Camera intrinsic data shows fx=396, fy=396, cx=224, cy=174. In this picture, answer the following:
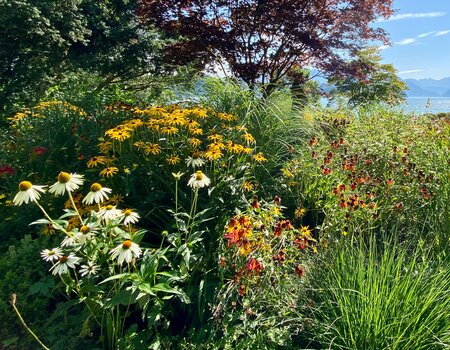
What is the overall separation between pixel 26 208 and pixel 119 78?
651cm

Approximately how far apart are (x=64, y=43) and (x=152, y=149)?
5.34m

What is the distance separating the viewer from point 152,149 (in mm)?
2254

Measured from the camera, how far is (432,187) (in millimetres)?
2717

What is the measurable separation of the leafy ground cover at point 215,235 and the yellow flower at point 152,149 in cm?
1

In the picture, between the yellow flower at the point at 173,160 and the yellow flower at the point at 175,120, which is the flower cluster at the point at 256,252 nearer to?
the yellow flower at the point at 173,160

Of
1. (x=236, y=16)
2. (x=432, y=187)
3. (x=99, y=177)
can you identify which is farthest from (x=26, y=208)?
(x=236, y=16)

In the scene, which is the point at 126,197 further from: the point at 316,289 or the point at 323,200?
the point at 323,200

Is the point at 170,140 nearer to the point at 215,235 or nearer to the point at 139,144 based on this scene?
the point at 139,144

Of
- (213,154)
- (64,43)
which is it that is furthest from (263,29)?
(213,154)

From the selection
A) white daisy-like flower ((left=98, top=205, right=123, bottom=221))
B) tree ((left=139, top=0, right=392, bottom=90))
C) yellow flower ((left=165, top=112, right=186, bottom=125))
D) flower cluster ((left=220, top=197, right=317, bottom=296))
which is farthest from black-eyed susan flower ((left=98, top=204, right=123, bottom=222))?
tree ((left=139, top=0, right=392, bottom=90))

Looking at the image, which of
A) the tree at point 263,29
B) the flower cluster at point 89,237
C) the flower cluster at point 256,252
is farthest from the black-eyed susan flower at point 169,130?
the tree at point 263,29

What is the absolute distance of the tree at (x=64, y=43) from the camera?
5625 mm

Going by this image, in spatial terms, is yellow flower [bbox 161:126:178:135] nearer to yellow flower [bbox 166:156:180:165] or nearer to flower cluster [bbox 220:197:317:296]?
yellow flower [bbox 166:156:180:165]

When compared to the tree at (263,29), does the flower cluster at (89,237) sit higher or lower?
lower
